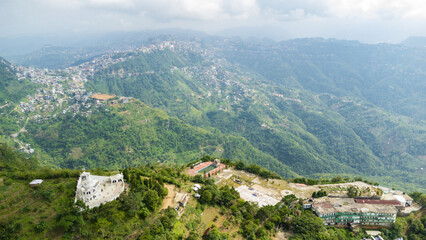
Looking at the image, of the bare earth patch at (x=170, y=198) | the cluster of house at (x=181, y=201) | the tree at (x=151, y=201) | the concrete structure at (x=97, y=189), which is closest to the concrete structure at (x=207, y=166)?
the bare earth patch at (x=170, y=198)

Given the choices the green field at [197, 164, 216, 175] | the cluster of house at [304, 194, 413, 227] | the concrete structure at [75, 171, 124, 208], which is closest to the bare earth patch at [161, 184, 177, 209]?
the concrete structure at [75, 171, 124, 208]

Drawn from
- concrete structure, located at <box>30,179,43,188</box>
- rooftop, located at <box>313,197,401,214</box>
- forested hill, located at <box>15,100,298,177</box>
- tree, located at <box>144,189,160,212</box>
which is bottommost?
forested hill, located at <box>15,100,298,177</box>

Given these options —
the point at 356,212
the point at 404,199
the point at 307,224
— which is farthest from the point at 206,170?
the point at 404,199

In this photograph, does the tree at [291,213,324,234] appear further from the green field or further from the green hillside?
the green field

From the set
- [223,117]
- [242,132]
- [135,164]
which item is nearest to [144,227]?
[135,164]

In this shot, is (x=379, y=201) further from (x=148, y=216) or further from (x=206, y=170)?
(x=148, y=216)

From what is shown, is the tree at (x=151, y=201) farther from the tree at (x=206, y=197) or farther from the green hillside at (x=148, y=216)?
the tree at (x=206, y=197)
